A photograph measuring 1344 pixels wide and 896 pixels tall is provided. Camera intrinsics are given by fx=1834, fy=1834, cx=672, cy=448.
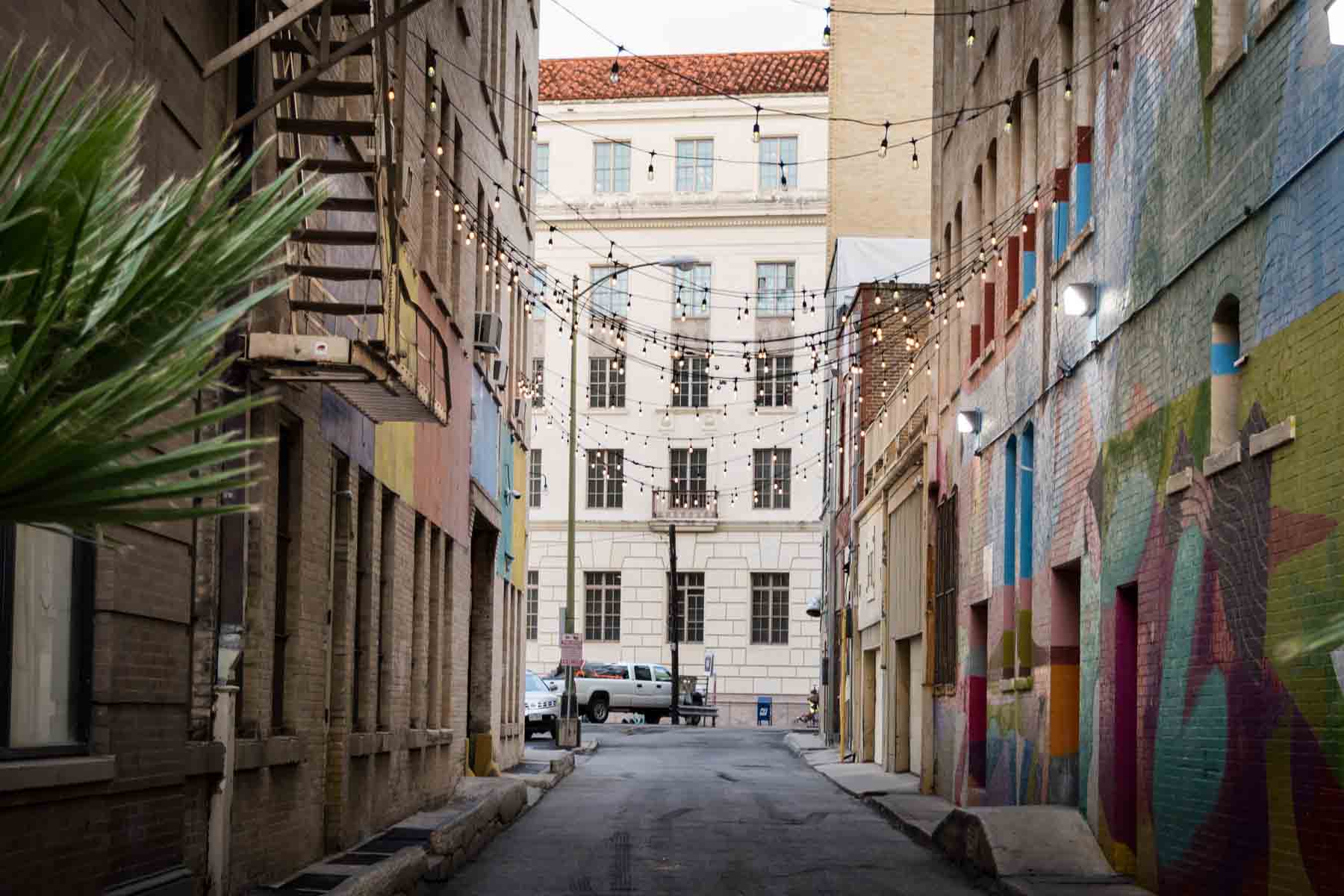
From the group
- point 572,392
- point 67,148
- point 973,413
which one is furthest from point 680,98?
point 67,148

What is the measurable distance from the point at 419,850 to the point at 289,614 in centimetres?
211

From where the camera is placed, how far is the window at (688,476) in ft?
207

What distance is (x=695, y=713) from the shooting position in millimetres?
57344

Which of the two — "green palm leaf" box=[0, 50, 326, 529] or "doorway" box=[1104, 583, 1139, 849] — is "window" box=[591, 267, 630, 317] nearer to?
"doorway" box=[1104, 583, 1139, 849]

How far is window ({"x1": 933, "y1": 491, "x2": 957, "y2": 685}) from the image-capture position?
25359 mm

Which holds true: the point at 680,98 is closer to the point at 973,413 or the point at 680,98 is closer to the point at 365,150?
the point at 973,413

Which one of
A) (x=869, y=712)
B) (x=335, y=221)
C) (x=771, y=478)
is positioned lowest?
(x=869, y=712)

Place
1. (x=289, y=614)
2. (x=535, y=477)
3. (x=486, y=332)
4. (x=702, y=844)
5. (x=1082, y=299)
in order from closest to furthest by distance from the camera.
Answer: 1. (x=289, y=614)
2. (x=1082, y=299)
3. (x=702, y=844)
4. (x=486, y=332)
5. (x=535, y=477)

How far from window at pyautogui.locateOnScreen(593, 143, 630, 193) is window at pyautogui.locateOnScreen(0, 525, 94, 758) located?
183ft

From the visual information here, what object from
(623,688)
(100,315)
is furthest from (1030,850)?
(623,688)

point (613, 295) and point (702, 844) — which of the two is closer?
point (702, 844)

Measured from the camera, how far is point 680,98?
62.5 m

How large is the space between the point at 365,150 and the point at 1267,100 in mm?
7793

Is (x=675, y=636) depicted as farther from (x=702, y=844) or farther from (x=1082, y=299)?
(x=1082, y=299)
